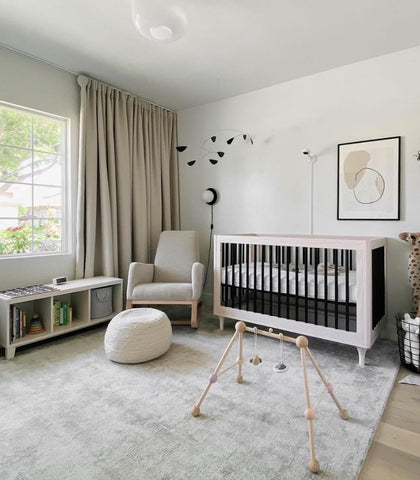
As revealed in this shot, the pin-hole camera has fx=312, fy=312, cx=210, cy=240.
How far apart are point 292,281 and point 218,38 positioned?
204cm

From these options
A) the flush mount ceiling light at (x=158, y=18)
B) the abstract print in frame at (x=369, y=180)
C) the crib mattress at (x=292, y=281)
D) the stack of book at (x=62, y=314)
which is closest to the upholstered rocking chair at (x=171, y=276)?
the crib mattress at (x=292, y=281)

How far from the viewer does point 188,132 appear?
408 cm

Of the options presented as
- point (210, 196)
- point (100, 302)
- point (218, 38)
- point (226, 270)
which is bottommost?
point (100, 302)

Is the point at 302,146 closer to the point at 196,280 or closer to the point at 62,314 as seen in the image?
the point at 196,280

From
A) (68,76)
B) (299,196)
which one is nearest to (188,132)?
(68,76)

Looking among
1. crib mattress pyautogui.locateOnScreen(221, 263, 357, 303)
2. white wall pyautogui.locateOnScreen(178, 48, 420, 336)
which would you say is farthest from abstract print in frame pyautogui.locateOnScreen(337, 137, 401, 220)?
crib mattress pyautogui.locateOnScreen(221, 263, 357, 303)

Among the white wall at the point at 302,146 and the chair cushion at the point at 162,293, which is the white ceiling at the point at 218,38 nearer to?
the white wall at the point at 302,146

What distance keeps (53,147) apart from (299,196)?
8.34ft

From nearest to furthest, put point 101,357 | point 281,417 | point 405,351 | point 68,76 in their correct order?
point 281,417 < point 405,351 < point 101,357 < point 68,76

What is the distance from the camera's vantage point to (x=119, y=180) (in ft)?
11.2

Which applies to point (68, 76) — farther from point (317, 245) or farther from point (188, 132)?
point (317, 245)

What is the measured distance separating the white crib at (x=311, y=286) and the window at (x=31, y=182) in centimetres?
168

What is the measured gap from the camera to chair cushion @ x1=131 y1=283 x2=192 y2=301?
9.64 ft

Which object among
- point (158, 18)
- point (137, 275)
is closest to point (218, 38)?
point (158, 18)
